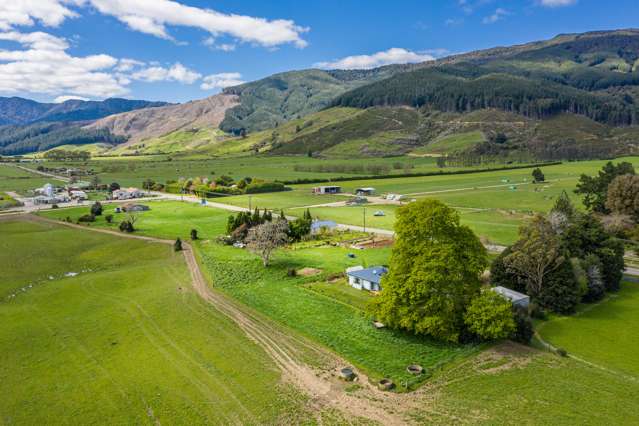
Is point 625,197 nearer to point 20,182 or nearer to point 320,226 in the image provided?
point 320,226

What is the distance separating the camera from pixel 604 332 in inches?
1458

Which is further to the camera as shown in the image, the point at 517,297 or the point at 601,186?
the point at 601,186

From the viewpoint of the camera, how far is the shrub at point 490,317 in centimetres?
3347

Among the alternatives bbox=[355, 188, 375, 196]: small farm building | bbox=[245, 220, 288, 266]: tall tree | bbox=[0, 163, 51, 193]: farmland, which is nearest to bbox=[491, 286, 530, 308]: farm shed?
bbox=[245, 220, 288, 266]: tall tree

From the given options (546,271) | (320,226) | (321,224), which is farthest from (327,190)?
(546,271)

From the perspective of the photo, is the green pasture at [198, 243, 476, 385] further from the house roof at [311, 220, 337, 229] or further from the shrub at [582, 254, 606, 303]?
the shrub at [582, 254, 606, 303]

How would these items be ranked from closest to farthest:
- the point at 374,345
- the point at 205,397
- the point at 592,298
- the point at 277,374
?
1. the point at 205,397
2. the point at 277,374
3. the point at 374,345
4. the point at 592,298

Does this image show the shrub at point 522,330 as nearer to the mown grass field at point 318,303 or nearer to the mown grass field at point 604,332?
the mown grass field at point 604,332

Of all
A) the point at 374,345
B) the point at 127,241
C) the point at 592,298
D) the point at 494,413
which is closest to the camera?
the point at 494,413

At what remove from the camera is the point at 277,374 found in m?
30.1

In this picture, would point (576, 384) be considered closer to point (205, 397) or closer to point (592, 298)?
point (592, 298)

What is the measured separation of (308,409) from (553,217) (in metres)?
46.2

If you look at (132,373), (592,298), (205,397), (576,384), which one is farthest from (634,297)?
(132,373)

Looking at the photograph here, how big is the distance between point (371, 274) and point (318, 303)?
25.8ft
